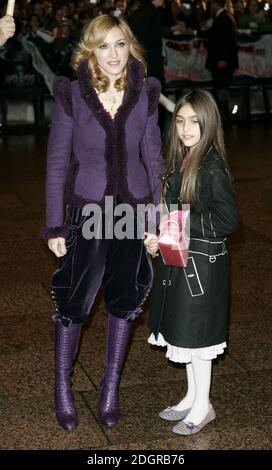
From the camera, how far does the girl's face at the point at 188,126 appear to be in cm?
394

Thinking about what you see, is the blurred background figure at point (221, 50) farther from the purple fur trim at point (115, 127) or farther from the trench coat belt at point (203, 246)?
the trench coat belt at point (203, 246)

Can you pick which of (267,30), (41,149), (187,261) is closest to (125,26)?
(187,261)

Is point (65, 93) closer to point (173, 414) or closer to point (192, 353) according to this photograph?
point (192, 353)

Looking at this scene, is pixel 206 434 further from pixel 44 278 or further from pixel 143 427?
pixel 44 278

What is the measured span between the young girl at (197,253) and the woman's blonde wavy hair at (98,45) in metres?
0.30

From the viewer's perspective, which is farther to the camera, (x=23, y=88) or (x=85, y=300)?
(x=23, y=88)

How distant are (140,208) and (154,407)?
42.1 inches

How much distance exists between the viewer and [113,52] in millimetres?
3885

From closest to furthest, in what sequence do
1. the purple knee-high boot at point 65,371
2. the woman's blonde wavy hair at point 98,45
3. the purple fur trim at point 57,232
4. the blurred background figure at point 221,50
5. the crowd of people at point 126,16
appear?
the woman's blonde wavy hair at point 98,45
the purple fur trim at point 57,232
the purple knee-high boot at point 65,371
the blurred background figure at point 221,50
the crowd of people at point 126,16

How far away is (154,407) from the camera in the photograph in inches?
174

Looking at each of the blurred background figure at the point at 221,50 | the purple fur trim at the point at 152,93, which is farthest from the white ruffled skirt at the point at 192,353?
the blurred background figure at the point at 221,50

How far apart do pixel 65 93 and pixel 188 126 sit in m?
0.58

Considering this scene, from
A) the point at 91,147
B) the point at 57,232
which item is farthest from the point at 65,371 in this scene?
the point at 91,147

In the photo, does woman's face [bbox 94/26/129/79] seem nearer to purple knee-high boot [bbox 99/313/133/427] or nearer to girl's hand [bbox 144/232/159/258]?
girl's hand [bbox 144/232/159/258]
